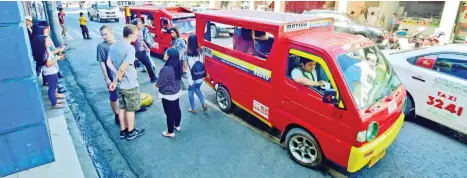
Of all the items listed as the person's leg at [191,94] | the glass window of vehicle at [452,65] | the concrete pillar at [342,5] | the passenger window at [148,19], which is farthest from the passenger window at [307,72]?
the concrete pillar at [342,5]

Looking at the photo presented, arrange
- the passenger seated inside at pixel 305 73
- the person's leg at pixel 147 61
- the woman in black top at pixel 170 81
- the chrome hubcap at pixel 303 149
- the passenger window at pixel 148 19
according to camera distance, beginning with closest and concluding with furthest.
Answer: the passenger seated inside at pixel 305 73, the chrome hubcap at pixel 303 149, the woman in black top at pixel 170 81, the person's leg at pixel 147 61, the passenger window at pixel 148 19

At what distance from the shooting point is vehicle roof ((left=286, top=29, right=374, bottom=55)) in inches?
132

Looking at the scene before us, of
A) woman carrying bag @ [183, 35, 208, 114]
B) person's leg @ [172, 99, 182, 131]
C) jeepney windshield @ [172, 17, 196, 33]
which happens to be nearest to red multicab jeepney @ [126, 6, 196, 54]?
jeepney windshield @ [172, 17, 196, 33]

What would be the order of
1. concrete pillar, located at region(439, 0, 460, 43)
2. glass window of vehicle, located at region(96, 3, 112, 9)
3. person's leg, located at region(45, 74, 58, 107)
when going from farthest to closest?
glass window of vehicle, located at region(96, 3, 112, 9) → concrete pillar, located at region(439, 0, 460, 43) → person's leg, located at region(45, 74, 58, 107)

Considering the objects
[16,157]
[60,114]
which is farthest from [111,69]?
[60,114]

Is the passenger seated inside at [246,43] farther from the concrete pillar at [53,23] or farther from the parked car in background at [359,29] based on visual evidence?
the concrete pillar at [53,23]

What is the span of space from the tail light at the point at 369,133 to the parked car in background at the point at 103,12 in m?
23.2

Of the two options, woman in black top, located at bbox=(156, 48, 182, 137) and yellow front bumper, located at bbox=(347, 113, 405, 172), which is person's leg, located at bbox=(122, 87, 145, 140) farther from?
yellow front bumper, located at bbox=(347, 113, 405, 172)

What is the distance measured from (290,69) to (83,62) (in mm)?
8023

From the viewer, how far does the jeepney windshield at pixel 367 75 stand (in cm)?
320

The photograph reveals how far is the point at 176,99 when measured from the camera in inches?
167

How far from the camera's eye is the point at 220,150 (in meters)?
4.18

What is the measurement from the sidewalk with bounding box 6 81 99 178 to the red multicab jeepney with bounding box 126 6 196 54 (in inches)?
191

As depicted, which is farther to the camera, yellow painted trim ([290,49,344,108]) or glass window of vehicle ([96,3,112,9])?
glass window of vehicle ([96,3,112,9])
